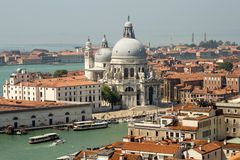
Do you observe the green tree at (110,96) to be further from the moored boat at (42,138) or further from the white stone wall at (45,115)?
the moored boat at (42,138)

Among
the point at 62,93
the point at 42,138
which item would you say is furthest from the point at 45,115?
the point at 62,93

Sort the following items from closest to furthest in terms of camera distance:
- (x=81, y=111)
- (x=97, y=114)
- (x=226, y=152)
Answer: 1. (x=226, y=152)
2. (x=81, y=111)
3. (x=97, y=114)

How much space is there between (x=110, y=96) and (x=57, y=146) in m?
12.5

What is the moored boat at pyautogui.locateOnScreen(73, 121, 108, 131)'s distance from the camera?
84.4 ft

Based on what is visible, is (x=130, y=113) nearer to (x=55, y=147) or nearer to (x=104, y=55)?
(x=104, y=55)

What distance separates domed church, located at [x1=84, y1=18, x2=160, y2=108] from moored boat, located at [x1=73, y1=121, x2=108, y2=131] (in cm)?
816

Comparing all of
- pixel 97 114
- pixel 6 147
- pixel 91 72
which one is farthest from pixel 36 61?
pixel 6 147

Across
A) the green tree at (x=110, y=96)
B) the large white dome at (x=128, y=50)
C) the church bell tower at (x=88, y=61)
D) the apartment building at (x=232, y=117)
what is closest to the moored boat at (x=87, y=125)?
the green tree at (x=110, y=96)

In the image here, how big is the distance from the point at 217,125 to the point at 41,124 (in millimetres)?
9866

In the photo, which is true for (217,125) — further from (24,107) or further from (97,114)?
(97,114)

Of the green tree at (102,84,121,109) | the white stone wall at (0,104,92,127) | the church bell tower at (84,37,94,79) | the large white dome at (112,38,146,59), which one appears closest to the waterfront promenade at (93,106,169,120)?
the green tree at (102,84,121,109)

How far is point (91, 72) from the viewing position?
3881 centimetres

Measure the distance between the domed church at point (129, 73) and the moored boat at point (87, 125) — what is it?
8155mm

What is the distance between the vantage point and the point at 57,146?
21.3m
